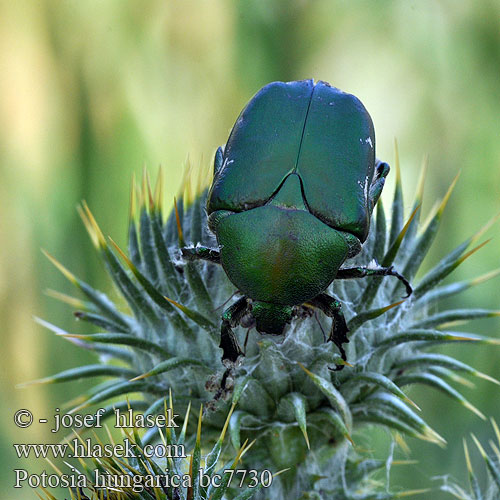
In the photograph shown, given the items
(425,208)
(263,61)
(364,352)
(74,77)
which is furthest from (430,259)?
(74,77)

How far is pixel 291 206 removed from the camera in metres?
2.81

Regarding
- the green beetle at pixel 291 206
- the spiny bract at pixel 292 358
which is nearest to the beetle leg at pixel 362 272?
the green beetle at pixel 291 206

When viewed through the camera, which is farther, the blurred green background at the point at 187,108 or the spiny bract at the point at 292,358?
the blurred green background at the point at 187,108

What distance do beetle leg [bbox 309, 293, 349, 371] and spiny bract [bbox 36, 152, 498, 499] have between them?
2.7 inches

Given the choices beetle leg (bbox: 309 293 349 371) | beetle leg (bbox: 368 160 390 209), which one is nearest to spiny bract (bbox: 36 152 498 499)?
beetle leg (bbox: 309 293 349 371)

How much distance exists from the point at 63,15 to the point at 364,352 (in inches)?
181

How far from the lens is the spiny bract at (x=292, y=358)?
3.06 m

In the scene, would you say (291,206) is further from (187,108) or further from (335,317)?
(187,108)

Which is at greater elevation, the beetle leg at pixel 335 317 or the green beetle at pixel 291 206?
the green beetle at pixel 291 206

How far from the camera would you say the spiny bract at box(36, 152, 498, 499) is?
3.06 m

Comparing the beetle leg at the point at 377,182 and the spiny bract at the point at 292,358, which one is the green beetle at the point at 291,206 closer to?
the beetle leg at the point at 377,182

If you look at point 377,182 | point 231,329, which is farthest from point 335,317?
point 377,182

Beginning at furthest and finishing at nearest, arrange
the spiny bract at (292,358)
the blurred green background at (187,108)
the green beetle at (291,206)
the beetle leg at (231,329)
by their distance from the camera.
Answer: the blurred green background at (187,108) < the spiny bract at (292,358) < the beetle leg at (231,329) < the green beetle at (291,206)

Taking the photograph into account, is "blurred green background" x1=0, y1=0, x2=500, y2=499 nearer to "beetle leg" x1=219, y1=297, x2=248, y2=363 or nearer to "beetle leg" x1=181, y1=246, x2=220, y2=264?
"beetle leg" x1=181, y1=246, x2=220, y2=264
